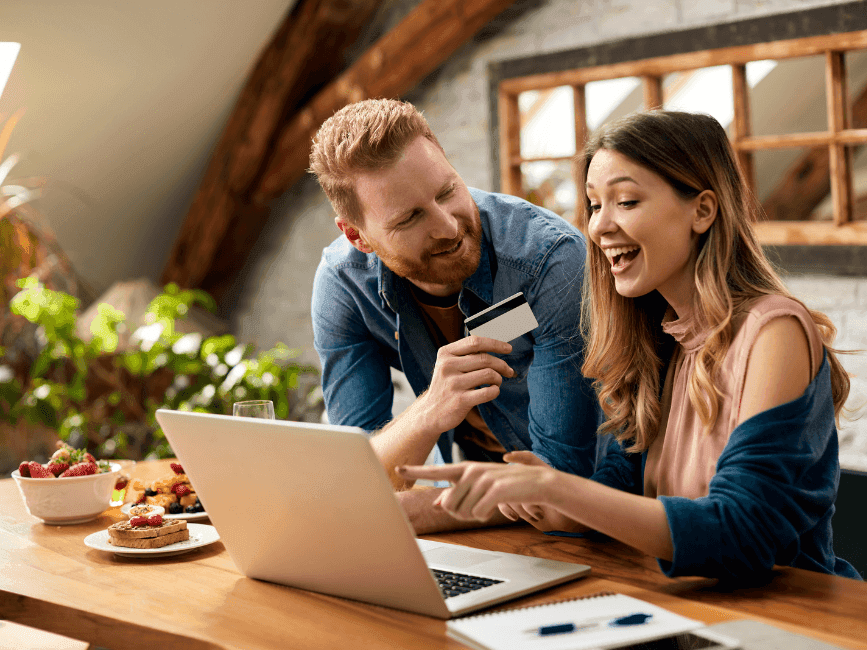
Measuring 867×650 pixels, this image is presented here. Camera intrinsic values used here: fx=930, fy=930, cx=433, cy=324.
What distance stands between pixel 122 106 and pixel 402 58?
133 cm

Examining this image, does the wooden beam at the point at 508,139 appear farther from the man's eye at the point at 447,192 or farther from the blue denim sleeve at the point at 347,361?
the man's eye at the point at 447,192

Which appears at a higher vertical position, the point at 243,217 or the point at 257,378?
the point at 243,217

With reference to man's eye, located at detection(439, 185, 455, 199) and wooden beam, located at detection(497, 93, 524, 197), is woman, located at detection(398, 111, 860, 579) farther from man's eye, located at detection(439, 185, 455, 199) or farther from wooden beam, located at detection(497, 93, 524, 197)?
wooden beam, located at detection(497, 93, 524, 197)

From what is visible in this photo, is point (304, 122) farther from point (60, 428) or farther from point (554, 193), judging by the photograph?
point (60, 428)

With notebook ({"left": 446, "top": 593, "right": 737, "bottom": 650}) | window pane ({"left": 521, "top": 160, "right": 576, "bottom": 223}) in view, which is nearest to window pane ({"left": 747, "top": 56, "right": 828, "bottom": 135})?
window pane ({"left": 521, "top": 160, "right": 576, "bottom": 223})

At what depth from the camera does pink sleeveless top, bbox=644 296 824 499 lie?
1.23 m

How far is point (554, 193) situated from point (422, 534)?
4059 millimetres

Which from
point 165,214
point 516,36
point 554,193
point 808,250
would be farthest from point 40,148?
point 808,250

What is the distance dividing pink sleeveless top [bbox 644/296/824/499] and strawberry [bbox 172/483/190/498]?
0.79m

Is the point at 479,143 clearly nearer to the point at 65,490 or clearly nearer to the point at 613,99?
the point at 613,99

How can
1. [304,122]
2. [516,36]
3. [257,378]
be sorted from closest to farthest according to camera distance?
[257,378] → [516,36] → [304,122]

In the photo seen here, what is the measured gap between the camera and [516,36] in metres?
4.22

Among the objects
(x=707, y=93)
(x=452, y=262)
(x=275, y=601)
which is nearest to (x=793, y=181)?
(x=707, y=93)

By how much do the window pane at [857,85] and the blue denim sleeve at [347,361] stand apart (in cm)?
396
